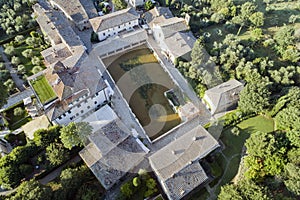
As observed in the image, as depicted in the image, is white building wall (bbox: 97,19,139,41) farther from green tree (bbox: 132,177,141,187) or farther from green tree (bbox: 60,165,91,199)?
green tree (bbox: 132,177,141,187)

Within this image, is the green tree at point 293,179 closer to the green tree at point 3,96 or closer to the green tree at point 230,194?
the green tree at point 230,194

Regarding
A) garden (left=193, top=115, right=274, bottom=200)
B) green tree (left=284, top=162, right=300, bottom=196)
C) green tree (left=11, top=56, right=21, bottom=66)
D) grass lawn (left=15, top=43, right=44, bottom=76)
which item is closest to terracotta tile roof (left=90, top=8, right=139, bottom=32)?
grass lawn (left=15, top=43, right=44, bottom=76)

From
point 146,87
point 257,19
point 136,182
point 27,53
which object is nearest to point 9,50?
point 27,53

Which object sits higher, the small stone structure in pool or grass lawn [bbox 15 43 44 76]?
grass lawn [bbox 15 43 44 76]

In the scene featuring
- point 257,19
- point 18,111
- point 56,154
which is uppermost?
point 18,111

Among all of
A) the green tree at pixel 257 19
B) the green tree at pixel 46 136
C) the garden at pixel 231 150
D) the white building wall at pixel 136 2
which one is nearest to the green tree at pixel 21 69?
the green tree at pixel 46 136

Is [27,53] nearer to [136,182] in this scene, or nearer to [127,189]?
[127,189]
